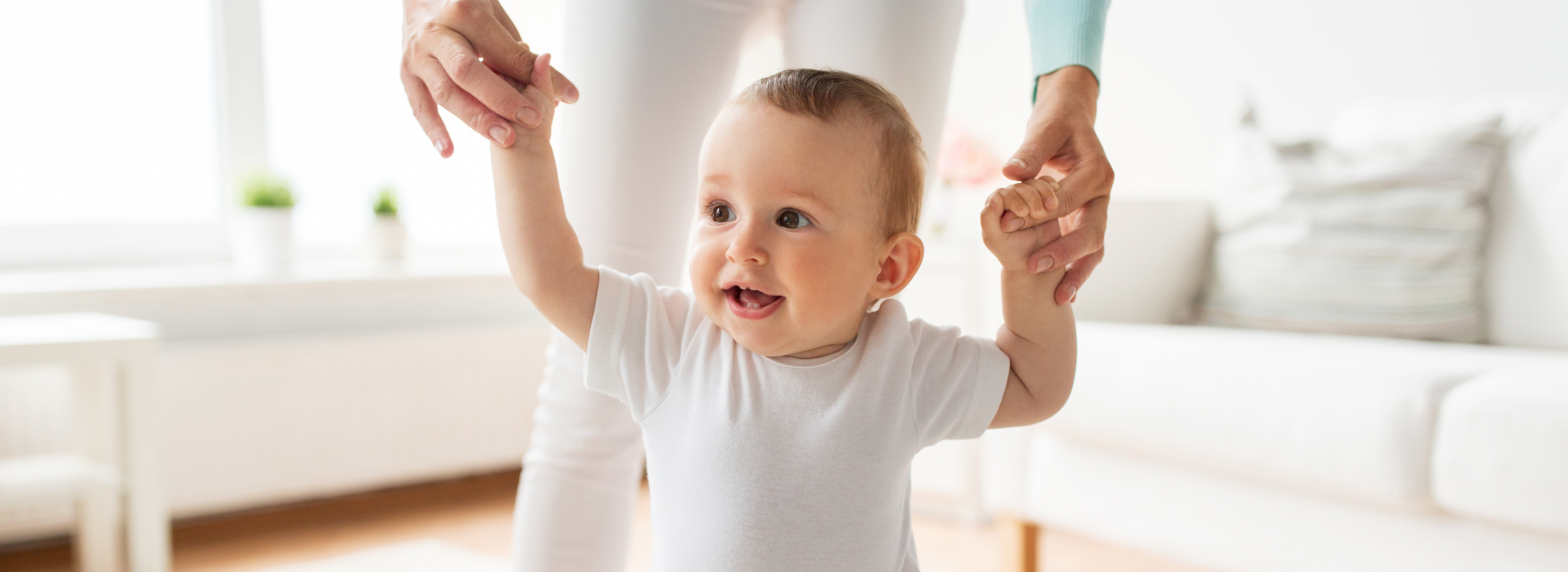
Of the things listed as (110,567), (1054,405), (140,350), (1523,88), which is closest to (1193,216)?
(1523,88)

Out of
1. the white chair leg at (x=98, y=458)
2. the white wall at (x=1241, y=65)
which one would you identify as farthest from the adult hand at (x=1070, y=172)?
the white chair leg at (x=98, y=458)

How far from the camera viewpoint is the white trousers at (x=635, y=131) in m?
0.89

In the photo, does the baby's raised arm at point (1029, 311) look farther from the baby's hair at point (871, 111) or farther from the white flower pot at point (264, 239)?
the white flower pot at point (264, 239)

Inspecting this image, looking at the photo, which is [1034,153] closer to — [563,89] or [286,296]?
[563,89]

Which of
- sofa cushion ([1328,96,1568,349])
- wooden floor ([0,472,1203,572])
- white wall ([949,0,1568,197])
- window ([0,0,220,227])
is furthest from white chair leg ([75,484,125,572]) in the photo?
sofa cushion ([1328,96,1568,349])

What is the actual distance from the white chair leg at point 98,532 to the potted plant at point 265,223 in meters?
0.61

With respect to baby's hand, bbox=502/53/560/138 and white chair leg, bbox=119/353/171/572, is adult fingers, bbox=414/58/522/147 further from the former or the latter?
white chair leg, bbox=119/353/171/572

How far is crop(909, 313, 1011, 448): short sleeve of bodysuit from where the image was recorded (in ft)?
2.56

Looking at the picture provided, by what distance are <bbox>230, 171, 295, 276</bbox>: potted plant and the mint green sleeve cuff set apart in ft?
6.74

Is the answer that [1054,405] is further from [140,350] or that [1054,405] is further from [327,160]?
[327,160]

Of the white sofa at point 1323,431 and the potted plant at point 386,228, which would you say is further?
the potted plant at point 386,228

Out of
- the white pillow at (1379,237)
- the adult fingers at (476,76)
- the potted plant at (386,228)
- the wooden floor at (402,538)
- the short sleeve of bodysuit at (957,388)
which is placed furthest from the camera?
the potted plant at (386,228)

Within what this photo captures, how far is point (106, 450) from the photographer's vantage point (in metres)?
1.98

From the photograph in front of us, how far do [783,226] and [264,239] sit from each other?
205 centimetres
